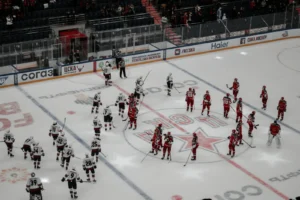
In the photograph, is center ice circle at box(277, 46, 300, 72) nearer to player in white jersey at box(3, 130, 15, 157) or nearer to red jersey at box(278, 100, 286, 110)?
red jersey at box(278, 100, 286, 110)

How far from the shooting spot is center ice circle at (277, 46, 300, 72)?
92.9ft

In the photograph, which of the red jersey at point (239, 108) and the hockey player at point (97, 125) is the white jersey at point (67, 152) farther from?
the red jersey at point (239, 108)

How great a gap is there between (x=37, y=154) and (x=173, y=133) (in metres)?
5.08

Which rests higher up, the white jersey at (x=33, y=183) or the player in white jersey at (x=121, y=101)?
the player in white jersey at (x=121, y=101)

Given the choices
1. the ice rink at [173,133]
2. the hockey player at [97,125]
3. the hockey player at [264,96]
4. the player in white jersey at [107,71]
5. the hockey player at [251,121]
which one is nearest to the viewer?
the ice rink at [173,133]

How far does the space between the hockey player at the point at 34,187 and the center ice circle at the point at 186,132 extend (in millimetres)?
4447

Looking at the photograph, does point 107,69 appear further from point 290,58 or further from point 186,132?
point 290,58

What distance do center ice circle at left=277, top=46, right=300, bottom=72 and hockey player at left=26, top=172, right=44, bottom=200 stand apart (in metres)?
15.5

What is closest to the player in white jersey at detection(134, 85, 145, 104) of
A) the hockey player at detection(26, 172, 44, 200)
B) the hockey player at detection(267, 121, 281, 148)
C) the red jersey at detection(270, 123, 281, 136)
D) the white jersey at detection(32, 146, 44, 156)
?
the hockey player at detection(267, 121, 281, 148)

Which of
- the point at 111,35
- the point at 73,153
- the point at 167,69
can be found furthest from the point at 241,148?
the point at 111,35

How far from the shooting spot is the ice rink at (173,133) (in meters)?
17.6

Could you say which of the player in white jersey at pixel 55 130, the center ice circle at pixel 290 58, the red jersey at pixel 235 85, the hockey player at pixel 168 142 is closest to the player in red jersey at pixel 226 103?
the red jersey at pixel 235 85

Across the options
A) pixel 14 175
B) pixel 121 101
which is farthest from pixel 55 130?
pixel 121 101

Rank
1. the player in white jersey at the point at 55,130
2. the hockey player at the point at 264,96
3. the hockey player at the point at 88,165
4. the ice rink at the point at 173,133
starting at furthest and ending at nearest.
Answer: the hockey player at the point at 264,96 → the player in white jersey at the point at 55,130 → the ice rink at the point at 173,133 → the hockey player at the point at 88,165
